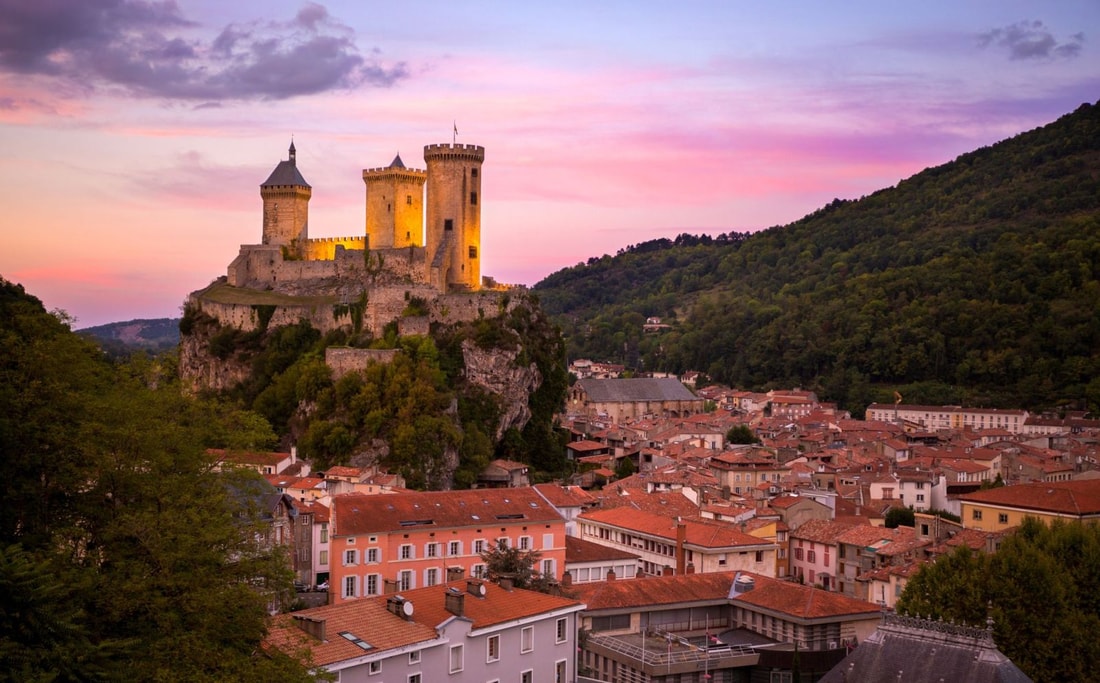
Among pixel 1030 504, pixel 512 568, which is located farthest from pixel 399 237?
pixel 512 568

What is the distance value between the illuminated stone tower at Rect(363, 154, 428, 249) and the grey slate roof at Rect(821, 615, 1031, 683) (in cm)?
5824

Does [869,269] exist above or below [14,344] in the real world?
above

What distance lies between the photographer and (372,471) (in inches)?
2485

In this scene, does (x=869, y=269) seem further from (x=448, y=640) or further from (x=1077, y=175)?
(x=448, y=640)

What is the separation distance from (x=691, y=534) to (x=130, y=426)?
30.3m

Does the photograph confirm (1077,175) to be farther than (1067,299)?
Yes

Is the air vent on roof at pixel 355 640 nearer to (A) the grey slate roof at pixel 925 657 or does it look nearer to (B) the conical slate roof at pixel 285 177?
(A) the grey slate roof at pixel 925 657

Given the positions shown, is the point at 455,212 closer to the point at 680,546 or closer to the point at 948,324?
the point at 680,546

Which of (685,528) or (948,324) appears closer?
(685,528)

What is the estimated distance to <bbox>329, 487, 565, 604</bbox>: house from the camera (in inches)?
1737

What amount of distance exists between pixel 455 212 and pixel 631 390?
53.9 m

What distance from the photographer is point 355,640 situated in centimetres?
2738

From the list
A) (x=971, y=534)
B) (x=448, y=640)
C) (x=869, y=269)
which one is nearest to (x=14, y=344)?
(x=448, y=640)

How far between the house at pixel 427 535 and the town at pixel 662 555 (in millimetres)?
73
